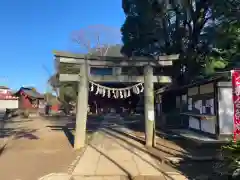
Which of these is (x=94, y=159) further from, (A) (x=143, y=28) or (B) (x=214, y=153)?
(A) (x=143, y=28)

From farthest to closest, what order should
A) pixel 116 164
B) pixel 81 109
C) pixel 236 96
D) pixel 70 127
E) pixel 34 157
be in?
pixel 70 127 → pixel 81 109 → pixel 34 157 → pixel 116 164 → pixel 236 96

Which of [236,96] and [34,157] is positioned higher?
[236,96]

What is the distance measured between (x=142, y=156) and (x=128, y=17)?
13529mm

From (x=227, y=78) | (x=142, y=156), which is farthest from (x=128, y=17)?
(x=142, y=156)

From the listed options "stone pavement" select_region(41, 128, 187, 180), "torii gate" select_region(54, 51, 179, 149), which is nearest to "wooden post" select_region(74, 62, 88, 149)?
"torii gate" select_region(54, 51, 179, 149)

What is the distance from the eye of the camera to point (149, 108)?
11.9 metres

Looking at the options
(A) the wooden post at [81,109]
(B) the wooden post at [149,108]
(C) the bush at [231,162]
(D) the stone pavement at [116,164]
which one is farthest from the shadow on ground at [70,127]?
(C) the bush at [231,162]

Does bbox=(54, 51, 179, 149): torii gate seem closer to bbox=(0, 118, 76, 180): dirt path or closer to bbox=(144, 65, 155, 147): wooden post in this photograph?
bbox=(144, 65, 155, 147): wooden post

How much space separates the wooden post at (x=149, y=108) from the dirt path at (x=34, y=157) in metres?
3.47

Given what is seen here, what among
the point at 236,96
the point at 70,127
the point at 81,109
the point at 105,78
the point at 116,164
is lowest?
the point at 116,164

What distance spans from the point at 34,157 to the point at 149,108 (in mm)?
5438

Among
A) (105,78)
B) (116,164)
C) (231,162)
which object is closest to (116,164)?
(116,164)

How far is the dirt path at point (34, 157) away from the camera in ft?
25.8

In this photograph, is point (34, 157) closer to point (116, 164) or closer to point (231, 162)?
point (116, 164)
